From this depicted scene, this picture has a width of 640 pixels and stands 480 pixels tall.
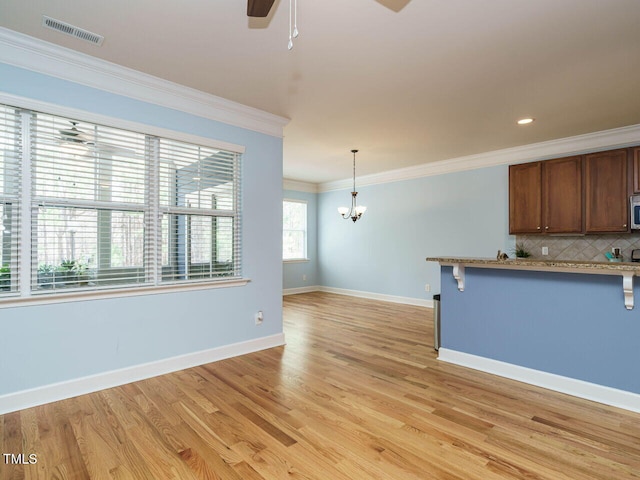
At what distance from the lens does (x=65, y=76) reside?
2580 millimetres

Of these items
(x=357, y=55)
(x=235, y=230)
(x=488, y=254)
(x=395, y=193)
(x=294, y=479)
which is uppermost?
(x=357, y=55)

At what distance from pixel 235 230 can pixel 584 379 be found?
11.1 ft

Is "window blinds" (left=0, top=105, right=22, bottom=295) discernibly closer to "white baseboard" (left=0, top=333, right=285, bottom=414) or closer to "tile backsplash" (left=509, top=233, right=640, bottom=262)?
"white baseboard" (left=0, top=333, right=285, bottom=414)

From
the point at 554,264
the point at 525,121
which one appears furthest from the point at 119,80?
the point at 525,121

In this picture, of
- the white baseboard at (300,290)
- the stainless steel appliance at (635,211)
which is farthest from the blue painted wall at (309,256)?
the stainless steel appliance at (635,211)

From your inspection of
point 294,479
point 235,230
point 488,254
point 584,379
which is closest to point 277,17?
point 235,230

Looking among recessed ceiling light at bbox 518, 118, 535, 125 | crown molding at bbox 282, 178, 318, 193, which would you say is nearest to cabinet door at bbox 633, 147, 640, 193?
recessed ceiling light at bbox 518, 118, 535, 125

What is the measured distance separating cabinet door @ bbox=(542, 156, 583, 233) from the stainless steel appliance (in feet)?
1.62

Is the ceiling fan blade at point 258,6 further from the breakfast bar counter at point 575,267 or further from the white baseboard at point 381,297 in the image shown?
the white baseboard at point 381,297

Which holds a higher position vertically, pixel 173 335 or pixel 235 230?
pixel 235 230

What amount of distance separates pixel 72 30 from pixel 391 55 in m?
2.27

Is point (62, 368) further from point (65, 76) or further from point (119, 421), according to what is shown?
point (65, 76)

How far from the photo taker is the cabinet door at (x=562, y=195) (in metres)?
4.38

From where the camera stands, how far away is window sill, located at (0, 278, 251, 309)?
2410 mm
